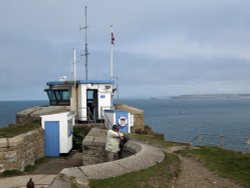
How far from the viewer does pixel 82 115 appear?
938 inches

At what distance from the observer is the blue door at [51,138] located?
1862cm

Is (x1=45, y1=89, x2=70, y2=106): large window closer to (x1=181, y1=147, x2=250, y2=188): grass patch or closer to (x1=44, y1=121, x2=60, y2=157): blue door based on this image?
(x1=44, y1=121, x2=60, y2=157): blue door

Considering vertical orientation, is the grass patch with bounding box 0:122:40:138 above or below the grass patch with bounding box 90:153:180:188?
above

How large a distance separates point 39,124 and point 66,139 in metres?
1.64

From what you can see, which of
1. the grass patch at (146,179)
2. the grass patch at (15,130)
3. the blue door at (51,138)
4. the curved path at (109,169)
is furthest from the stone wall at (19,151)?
the grass patch at (146,179)

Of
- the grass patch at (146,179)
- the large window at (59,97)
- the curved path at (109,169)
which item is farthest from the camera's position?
the large window at (59,97)

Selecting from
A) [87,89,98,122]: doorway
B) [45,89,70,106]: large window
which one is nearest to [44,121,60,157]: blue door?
[87,89,98,122]: doorway

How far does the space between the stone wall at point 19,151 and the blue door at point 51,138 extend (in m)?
1.53

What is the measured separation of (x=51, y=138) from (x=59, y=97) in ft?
24.1

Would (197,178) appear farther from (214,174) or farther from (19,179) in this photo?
(19,179)

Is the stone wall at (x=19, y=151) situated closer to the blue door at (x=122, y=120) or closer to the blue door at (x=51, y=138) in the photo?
the blue door at (x=51, y=138)

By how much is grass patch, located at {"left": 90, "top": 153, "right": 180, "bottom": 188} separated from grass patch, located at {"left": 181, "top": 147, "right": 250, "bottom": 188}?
1.20m

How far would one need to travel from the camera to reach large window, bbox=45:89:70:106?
2522 centimetres

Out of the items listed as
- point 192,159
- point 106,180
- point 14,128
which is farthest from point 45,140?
point 106,180
